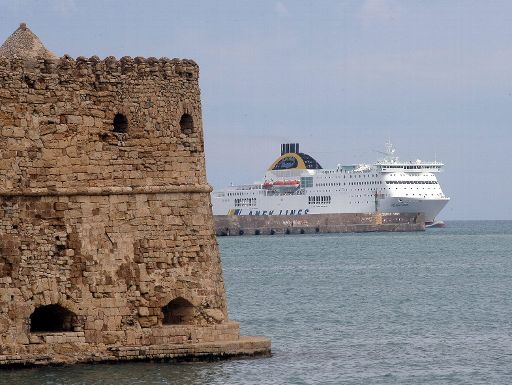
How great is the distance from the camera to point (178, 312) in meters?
17.0

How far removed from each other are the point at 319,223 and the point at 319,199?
7349 mm

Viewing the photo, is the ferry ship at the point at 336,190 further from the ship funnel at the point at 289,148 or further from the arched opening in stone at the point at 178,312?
the arched opening in stone at the point at 178,312

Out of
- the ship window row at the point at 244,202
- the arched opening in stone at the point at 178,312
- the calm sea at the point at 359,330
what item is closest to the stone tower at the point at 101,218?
the arched opening in stone at the point at 178,312

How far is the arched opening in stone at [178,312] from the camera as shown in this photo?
1695 cm

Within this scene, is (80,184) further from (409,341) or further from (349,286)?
(349,286)

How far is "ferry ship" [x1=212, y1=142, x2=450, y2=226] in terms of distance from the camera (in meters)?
116

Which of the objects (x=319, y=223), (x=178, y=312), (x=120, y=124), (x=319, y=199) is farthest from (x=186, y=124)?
(x=319, y=199)

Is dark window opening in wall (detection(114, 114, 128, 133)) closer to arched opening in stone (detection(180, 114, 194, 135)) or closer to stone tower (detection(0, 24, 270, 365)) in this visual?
stone tower (detection(0, 24, 270, 365))

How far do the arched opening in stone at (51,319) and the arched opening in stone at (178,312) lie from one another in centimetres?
127

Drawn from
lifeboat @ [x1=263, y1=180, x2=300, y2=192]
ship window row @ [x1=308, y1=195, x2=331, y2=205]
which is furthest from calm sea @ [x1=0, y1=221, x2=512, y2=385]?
lifeboat @ [x1=263, y1=180, x2=300, y2=192]

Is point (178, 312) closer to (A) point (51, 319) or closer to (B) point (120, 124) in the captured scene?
(A) point (51, 319)

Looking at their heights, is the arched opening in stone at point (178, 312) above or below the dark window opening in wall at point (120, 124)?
below

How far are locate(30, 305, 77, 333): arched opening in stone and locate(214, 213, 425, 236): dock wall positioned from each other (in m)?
96.0

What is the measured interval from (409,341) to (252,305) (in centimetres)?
867
